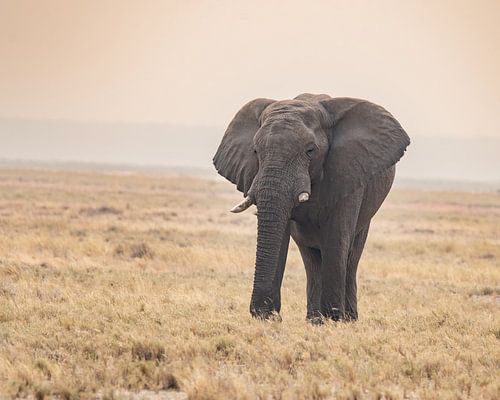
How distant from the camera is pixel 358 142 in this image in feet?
39.4

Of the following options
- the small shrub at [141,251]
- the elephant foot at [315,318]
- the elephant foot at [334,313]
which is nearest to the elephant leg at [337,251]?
the elephant foot at [334,313]

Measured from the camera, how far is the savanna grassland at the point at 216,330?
8.93 meters

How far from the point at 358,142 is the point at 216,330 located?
2.85 meters

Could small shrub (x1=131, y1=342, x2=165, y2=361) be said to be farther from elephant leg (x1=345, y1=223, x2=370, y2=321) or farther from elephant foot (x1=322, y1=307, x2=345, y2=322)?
elephant leg (x1=345, y1=223, x2=370, y2=321)

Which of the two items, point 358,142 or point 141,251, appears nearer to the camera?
point 358,142

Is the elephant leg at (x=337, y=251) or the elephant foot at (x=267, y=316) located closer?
the elephant foot at (x=267, y=316)

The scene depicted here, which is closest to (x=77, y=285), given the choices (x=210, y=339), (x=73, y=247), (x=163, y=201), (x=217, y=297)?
(x=217, y=297)

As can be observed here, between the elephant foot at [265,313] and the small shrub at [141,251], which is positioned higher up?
the elephant foot at [265,313]

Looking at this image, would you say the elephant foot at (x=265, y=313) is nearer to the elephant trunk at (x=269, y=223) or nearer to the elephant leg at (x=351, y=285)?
the elephant trunk at (x=269, y=223)

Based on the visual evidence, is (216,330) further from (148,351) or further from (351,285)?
(351,285)

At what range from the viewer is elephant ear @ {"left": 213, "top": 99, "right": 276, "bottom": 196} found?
12.0 metres

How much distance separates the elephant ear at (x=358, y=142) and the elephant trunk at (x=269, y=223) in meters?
0.99

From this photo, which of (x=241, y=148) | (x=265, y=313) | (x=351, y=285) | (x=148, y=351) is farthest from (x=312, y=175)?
(x=148, y=351)

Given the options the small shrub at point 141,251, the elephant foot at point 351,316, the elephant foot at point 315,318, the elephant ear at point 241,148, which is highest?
the elephant ear at point 241,148
